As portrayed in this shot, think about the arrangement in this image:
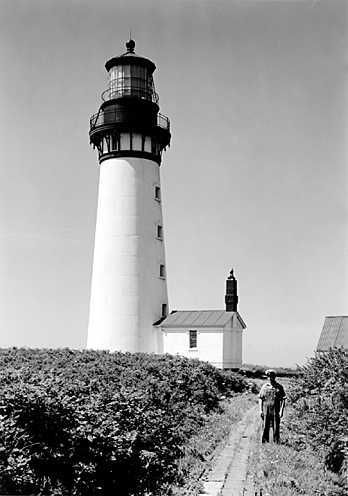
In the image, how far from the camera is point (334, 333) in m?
24.2

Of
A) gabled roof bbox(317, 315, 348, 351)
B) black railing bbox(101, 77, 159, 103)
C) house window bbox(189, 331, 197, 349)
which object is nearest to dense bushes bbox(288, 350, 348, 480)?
gabled roof bbox(317, 315, 348, 351)

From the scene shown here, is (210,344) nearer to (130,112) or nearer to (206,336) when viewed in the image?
(206,336)

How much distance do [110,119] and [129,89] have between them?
1695 millimetres

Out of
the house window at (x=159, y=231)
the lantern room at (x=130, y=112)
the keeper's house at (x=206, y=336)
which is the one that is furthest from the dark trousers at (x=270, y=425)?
the lantern room at (x=130, y=112)

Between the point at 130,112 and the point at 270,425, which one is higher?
the point at 130,112

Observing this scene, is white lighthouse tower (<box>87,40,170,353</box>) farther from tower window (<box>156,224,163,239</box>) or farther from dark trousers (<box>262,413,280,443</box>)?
dark trousers (<box>262,413,280,443</box>)

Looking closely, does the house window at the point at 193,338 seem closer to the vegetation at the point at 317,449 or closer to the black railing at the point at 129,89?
the black railing at the point at 129,89

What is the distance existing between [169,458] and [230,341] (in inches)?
727

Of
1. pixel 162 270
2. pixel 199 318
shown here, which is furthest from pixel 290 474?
pixel 162 270

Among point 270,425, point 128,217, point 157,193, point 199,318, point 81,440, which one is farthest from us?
point 157,193

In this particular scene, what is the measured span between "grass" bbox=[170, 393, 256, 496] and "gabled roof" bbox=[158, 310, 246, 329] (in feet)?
29.9

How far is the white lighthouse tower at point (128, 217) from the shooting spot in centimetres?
2775

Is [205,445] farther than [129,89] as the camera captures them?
No

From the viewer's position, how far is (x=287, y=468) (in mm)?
9578
